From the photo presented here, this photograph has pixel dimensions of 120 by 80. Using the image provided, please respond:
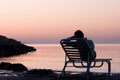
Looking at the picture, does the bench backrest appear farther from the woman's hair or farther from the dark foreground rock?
the dark foreground rock

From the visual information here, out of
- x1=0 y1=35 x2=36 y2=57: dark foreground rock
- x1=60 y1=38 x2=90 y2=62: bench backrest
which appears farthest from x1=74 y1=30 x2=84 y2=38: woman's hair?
x1=0 y1=35 x2=36 y2=57: dark foreground rock

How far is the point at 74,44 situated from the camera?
11594 mm

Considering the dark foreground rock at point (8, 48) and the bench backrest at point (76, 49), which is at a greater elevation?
the dark foreground rock at point (8, 48)

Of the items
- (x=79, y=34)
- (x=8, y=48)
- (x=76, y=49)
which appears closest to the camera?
(x=76, y=49)

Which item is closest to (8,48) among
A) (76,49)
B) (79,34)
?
(79,34)

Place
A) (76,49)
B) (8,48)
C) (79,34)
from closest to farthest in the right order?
(76,49)
(79,34)
(8,48)

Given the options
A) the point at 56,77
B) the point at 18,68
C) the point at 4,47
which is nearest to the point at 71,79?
the point at 56,77

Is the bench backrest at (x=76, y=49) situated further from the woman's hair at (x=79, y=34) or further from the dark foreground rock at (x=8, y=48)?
the dark foreground rock at (x=8, y=48)

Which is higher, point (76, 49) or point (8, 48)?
point (8, 48)

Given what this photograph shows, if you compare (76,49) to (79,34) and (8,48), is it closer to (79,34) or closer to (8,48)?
(79,34)

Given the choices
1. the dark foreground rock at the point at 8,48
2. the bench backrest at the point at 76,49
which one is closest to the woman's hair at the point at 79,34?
the bench backrest at the point at 76,49

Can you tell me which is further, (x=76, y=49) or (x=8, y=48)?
(x=8, y=48)

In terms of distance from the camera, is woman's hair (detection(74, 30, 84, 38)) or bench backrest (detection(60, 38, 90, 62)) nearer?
bench backrest (detection(60, 38, 90, 62))

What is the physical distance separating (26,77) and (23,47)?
366 ft
